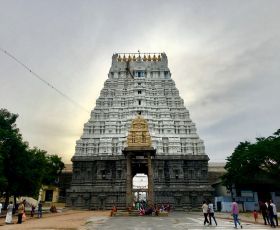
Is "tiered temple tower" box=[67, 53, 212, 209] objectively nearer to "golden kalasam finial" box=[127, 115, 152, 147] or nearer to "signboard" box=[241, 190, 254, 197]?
"signboard" box=[241, 190, 254, 197]

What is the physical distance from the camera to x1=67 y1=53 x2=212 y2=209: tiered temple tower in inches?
2042

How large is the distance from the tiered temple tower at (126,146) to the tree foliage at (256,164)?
22.9 ft

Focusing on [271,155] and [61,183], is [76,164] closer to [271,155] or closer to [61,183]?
[61,183]

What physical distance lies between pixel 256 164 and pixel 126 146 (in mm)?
20167

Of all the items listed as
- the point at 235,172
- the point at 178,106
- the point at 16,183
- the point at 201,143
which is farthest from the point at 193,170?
the point at 16,183

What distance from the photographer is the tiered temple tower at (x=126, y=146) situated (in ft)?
170

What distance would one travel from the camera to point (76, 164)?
55.8 meters

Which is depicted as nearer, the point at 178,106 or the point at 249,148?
the point at 249,148

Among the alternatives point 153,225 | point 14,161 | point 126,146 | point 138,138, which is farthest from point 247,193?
point 14,161

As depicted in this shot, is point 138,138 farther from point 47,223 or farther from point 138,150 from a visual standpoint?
point 47,223

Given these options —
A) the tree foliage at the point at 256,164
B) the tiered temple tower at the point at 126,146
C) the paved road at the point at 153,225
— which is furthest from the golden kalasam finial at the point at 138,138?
the tree foliage at the point at 256,164

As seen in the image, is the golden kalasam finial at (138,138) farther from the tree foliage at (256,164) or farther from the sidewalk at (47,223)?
the tree foliage at (256,164)

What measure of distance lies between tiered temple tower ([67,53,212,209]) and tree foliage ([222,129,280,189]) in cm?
696

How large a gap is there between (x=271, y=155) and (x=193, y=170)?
1572 centimetres
